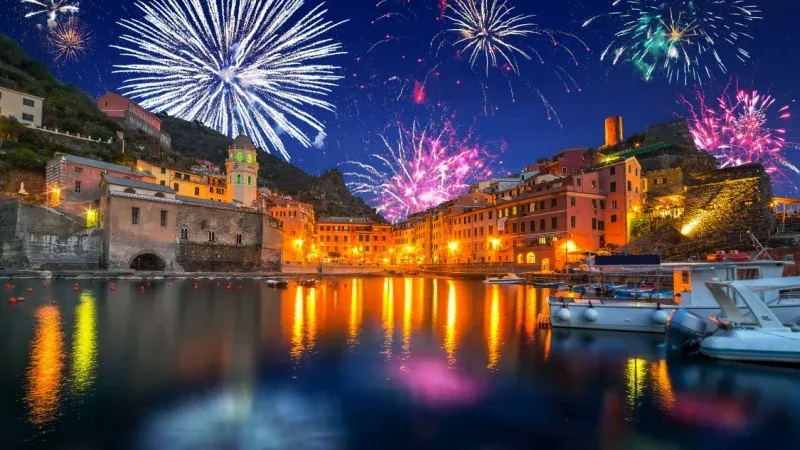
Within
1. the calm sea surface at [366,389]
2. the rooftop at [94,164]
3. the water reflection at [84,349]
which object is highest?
the rooftop at [94,164]

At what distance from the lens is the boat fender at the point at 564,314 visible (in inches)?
920

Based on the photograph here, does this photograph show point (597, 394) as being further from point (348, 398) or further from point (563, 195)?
point (563, 195)

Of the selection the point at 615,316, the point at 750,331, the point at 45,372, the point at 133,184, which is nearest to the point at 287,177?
the point at 133,184

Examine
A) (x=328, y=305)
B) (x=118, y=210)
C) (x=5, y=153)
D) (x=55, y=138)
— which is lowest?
(x=328, y=305)

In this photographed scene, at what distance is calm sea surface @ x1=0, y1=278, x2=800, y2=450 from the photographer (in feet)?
33.1

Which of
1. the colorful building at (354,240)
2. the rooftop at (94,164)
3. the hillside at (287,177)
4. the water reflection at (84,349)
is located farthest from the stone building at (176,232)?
the hillside at (287,177)

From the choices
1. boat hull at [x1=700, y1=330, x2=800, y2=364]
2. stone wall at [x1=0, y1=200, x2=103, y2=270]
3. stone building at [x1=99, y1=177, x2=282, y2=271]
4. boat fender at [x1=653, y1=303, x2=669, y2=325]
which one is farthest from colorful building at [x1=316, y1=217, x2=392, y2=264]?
boat hull at [x1=700, y1=330, x2=800, y2=364]

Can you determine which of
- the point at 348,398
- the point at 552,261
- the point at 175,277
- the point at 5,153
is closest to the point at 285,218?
the point at 175,277

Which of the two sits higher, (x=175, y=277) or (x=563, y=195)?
(x=563, y=195)

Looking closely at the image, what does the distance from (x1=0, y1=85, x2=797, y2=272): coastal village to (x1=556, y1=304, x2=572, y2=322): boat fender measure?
91.3 feet

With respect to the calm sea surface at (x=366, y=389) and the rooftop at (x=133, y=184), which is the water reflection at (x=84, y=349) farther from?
the rooftop at (x=133, y=184)

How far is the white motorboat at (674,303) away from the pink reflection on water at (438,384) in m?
9.58

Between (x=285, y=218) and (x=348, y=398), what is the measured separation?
84301 mm

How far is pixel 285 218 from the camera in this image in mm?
94062
